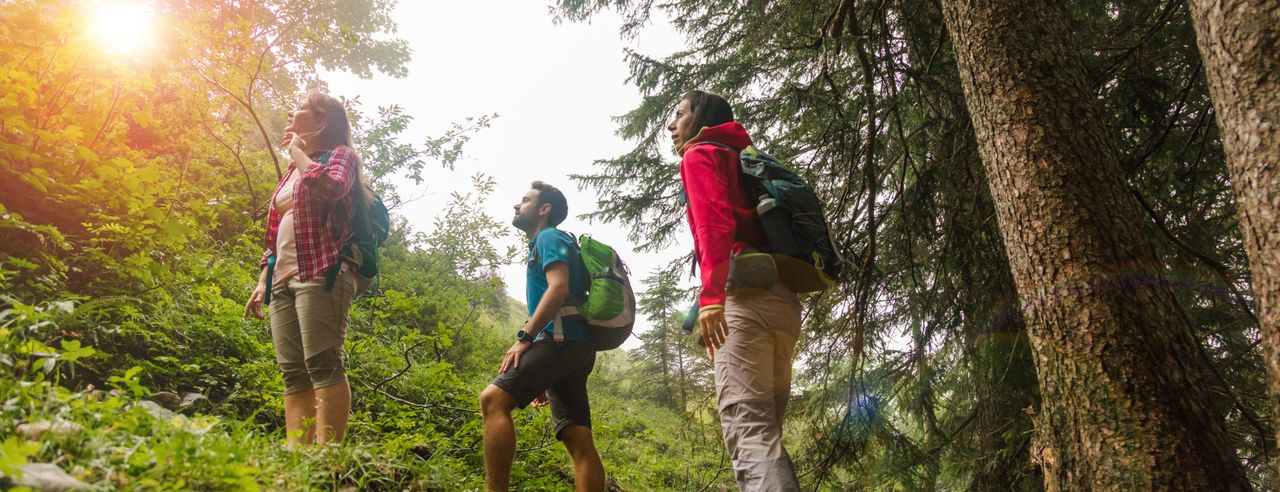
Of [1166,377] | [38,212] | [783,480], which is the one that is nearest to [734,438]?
[783,480]

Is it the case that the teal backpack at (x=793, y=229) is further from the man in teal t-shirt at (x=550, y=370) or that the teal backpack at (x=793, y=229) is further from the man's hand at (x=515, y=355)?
the man's hand at (x=515, y=355)

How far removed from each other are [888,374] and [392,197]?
9.46 m

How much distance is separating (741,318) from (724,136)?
854mm

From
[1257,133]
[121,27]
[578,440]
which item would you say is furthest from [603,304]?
[121,27]

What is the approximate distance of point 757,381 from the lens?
2346 millimetres

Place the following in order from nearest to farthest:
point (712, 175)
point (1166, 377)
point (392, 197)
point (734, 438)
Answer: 1. point (1166, 377)
2. point (734, 438)
3. point (712, 175)
4. point (392, 197)

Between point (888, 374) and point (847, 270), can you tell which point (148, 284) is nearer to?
point (847, 270)

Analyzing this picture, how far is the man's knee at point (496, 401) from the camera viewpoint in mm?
2941

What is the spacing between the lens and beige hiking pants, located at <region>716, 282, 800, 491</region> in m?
2.20

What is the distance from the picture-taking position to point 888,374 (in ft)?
15.9

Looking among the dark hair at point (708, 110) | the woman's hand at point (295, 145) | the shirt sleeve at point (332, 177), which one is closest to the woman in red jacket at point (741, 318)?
the dark hair at point (708, 110)

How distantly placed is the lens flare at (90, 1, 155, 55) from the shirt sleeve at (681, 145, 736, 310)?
4622mm

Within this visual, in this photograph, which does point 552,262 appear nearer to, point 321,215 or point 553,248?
point 553,248

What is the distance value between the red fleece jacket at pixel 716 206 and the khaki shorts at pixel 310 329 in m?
1.80
